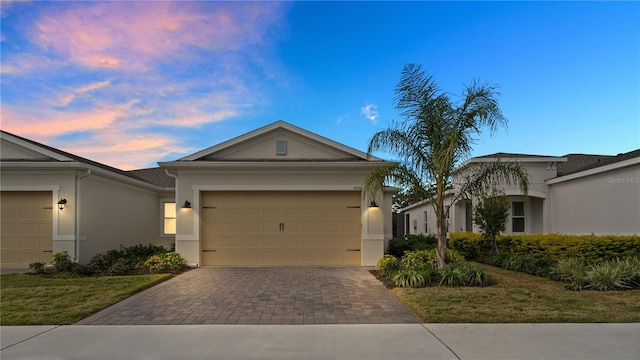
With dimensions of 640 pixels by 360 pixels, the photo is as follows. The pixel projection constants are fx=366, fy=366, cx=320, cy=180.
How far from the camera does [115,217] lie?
13242mm

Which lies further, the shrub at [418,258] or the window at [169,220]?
the window at [169,220]

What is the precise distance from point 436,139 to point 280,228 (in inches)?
221

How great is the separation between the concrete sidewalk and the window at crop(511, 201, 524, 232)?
402 inches

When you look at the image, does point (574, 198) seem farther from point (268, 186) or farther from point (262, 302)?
point (262, 302)

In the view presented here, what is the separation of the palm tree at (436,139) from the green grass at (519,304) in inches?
70.1

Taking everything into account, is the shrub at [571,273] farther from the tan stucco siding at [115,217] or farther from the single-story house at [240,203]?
the tan stucco siding at [115,217]

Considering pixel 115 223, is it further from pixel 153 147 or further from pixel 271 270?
pixel 271 270

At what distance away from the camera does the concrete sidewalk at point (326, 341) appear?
168 inches

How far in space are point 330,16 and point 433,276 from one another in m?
8.17

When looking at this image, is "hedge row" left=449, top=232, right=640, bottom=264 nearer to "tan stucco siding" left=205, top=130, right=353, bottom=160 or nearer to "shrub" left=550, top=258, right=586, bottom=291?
"shrub" left=550, top=258, right=586, bottom=291

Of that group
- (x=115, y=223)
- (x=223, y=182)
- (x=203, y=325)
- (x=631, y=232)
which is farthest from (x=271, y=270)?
(x=631, y=232)

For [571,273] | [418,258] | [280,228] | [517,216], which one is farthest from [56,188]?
[517,216]

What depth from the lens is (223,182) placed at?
1170 cm

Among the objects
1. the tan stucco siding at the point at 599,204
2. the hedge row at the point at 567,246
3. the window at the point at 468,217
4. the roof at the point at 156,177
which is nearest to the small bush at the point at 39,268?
the roof at the point at 156,177
